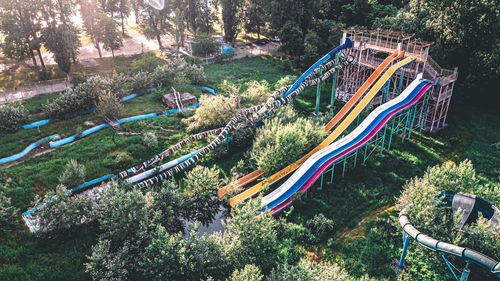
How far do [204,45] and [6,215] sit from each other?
4434 cm

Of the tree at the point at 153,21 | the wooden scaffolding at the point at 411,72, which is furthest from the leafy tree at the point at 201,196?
the tree at the point at 153,21

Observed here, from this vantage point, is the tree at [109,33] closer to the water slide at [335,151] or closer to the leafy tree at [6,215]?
the leafy tree at [6,215]

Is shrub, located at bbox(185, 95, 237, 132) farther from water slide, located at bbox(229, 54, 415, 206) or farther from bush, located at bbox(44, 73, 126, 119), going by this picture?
bush, located at bbox(44, 73, 126, 119)

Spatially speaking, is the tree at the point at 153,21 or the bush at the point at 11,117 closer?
the bush at the point at 11,117

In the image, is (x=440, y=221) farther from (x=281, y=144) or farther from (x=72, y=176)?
(x=72, y=176)

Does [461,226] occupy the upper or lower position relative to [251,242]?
upper

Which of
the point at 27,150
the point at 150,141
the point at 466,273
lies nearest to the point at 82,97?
the point at 27,150

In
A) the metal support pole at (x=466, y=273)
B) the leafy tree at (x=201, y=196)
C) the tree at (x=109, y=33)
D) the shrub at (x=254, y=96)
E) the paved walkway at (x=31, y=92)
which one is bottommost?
the leafy tree at (x=201, y=196)

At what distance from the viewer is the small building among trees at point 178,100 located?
1517 inches

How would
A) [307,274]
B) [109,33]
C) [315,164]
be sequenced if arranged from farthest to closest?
1. [109,33]
2. [315,164]
3. [307,274]

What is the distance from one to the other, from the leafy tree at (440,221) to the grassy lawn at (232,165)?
1840mm

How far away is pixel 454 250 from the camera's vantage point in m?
15.4

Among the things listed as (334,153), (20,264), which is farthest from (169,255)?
(334,153)

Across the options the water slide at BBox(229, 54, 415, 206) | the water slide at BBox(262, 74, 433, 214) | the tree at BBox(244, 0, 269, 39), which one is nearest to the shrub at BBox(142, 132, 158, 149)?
the water slide at BBox(229, 54, 415, 206)
